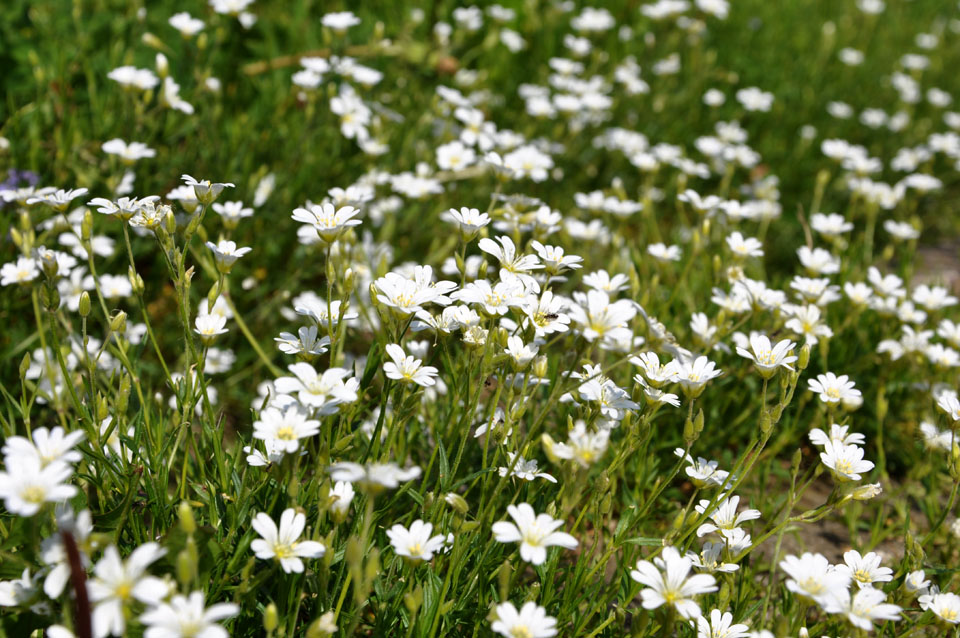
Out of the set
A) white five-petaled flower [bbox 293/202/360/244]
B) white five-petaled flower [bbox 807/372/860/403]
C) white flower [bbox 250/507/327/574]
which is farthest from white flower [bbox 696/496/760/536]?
white five-petaled flower [bbox 293/202/360/244]

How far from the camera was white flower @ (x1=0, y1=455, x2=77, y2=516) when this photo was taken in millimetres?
1379

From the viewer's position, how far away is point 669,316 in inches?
134

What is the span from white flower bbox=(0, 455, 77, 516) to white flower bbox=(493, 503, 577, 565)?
0.79 meters

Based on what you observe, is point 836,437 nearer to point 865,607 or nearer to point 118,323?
point 865,607

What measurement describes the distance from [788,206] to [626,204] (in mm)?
2310

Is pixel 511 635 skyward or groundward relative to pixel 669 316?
skyward

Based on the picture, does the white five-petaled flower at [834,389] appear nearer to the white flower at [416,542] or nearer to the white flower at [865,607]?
the white flower at [865,607]

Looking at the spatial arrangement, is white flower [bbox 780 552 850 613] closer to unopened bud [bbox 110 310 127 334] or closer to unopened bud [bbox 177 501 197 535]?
unopened bud [bbox 177 501 197 535]

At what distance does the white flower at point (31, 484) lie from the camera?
1379mm

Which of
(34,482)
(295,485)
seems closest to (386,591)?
(295,485)

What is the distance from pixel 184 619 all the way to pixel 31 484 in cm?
36

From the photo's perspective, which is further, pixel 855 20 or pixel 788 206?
pixel 855 20

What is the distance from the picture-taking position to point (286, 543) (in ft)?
5.54

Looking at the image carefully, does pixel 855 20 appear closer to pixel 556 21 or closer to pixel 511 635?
pixel 556 21
